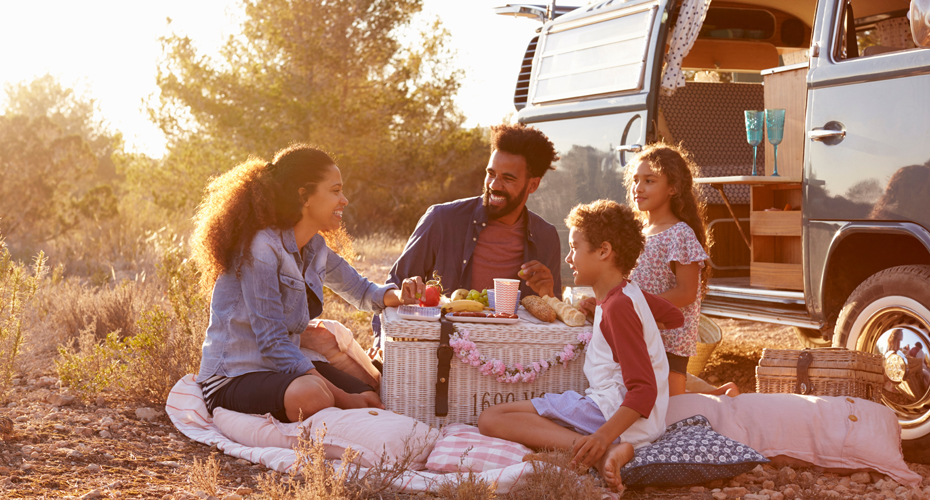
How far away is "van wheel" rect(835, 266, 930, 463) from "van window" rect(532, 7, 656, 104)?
2.16m

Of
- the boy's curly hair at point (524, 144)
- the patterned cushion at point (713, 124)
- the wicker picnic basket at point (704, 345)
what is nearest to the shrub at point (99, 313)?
the boy's curly hair at point (524, 144)

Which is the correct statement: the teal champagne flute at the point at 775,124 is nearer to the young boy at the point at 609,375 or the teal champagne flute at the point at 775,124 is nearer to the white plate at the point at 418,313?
the young boy at the point at 609,375

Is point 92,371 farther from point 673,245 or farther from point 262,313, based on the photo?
point 673,245

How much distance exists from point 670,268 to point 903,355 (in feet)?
3.53

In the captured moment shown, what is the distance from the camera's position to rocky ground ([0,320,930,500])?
2951mm

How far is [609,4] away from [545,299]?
283 centimetres

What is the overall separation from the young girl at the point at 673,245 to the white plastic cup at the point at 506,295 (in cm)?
61

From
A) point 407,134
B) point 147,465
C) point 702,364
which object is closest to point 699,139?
point 702,364

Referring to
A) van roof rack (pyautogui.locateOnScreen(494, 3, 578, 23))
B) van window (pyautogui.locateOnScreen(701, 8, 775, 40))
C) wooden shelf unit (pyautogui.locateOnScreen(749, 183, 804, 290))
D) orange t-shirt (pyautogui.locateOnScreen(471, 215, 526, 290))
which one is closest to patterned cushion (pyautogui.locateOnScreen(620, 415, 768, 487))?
orange t-shirt (pyautogui.locateOnScreen(471, 215, 526, 290))

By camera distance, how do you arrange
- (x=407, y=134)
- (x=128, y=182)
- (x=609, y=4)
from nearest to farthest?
(x=609, y=4) → (x=128, y=182) → (x=407, y=134)

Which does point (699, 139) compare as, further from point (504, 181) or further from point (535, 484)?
point (535, 484)

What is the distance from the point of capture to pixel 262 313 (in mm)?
3729

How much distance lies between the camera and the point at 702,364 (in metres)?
5.14

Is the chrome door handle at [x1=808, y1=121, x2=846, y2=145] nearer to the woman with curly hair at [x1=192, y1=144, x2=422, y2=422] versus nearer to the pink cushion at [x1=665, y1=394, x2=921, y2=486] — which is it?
the pink cushion at [x1=665, y1=394, x2=921, y2=486]
